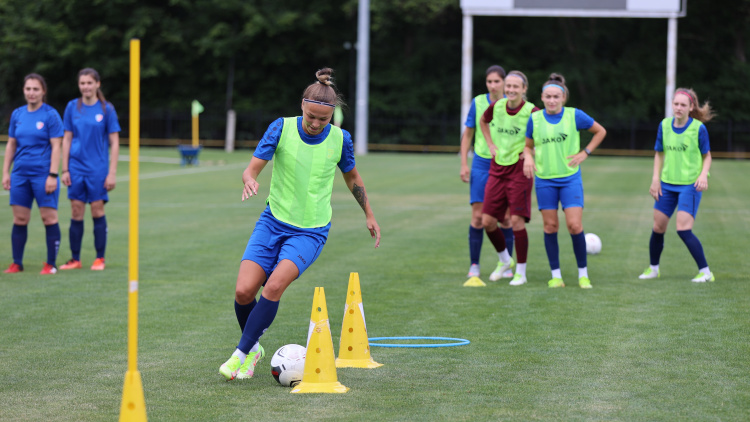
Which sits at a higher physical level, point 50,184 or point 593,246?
point 50,184

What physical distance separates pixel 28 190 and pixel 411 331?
16.2 ft

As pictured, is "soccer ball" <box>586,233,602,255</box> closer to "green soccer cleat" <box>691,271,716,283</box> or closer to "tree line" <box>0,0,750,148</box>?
"green soccer cleat" <box>691,271,716,283</box>

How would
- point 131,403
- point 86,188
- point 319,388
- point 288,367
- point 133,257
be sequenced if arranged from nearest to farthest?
point 133,257 < point 131,403 < point 319,388 < point 288,367 < point 86,188

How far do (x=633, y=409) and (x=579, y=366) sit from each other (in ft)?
3.42

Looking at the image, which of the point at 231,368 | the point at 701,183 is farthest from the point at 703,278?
the point at 231,368

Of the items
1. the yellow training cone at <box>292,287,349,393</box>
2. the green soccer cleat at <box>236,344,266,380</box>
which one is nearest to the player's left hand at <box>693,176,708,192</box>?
the yellow training cone at <box>292,287,349,393</box>

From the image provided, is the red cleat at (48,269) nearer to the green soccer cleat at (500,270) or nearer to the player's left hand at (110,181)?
the player's left hand at (110,181)

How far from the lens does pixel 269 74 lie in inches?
2014

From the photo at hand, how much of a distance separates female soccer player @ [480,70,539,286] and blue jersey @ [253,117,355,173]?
3.57 meters

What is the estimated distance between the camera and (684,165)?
9664 mm

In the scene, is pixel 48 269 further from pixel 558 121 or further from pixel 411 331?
pixel 558 121

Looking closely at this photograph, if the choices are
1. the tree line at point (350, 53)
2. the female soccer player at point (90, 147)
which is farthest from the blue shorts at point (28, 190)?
the tree line at point (350, 53)

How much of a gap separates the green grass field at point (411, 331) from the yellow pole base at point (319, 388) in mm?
63

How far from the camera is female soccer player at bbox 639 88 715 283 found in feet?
31.5
